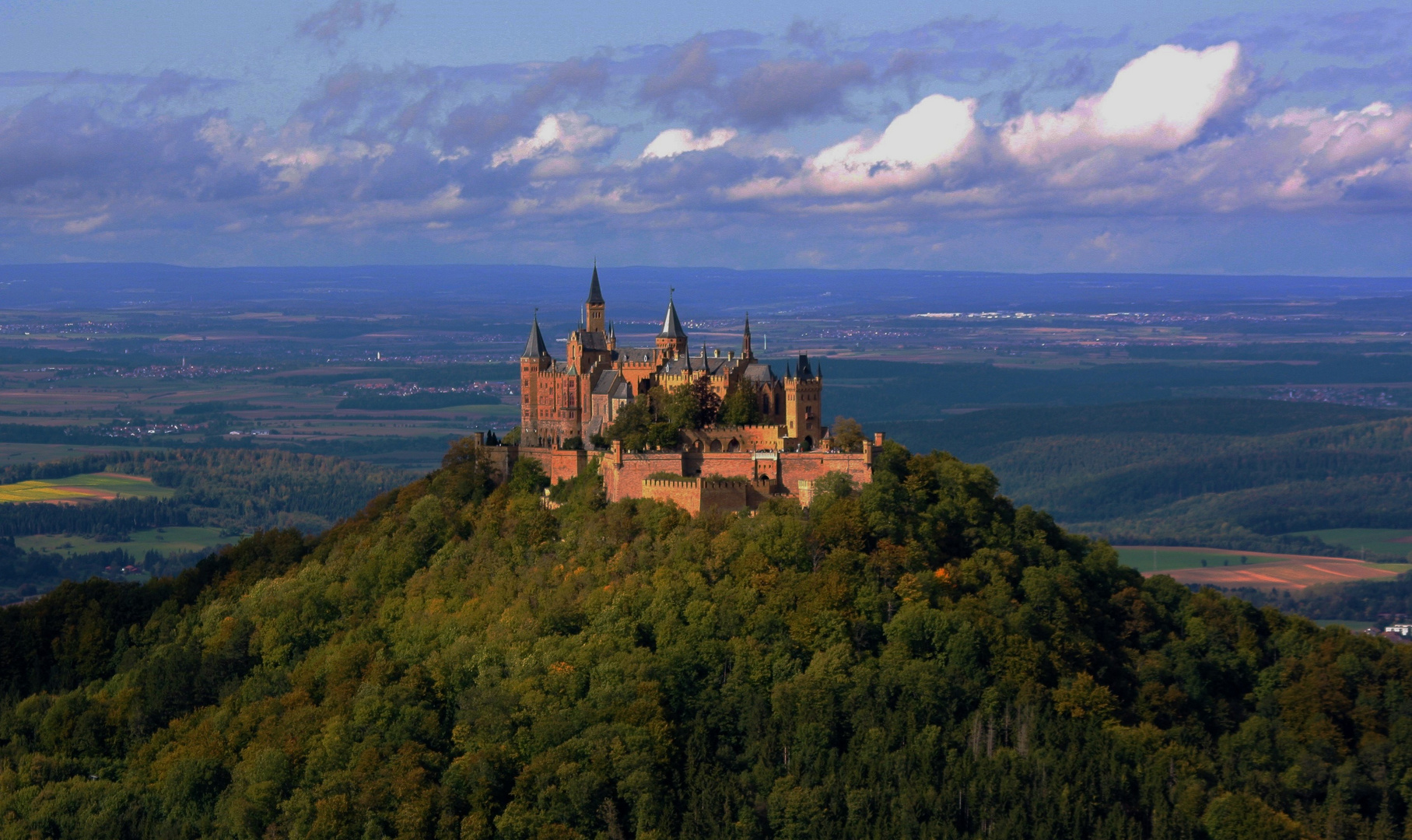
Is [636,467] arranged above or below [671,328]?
below

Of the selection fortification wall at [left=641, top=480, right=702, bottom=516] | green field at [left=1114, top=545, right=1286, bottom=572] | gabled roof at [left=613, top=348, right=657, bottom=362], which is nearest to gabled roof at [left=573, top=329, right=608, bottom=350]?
gabled roof at [left=613, top=348, right=657, bottom=362]

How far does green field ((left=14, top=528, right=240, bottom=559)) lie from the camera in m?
167

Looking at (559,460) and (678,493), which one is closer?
(678,493)

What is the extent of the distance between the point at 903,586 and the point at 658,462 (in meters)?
12.9

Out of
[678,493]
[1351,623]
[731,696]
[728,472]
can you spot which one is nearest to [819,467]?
[728,472]

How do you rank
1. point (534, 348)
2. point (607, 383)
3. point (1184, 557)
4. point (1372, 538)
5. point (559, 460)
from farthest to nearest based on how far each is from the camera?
point (1372, 538) → point (1184, 557) → point (534, 348) → point (607, 383) → point (559, 460)

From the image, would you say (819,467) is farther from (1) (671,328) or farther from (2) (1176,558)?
(2) (1176,558)

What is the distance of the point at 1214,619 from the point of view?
80.2 meters

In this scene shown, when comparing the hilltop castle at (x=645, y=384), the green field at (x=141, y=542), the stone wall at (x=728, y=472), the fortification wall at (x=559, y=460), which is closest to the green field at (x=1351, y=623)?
the hilltop castle at (x=645, y=384)

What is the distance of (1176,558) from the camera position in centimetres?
17162

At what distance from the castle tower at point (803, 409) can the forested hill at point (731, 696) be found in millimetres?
3919

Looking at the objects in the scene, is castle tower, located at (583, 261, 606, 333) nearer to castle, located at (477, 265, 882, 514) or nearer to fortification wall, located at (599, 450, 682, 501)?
castle, located at (477, 265, 882, 514)

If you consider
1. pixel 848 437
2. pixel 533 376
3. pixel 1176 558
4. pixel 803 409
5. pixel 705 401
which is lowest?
pixel 1176 558

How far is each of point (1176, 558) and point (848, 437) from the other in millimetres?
97844
